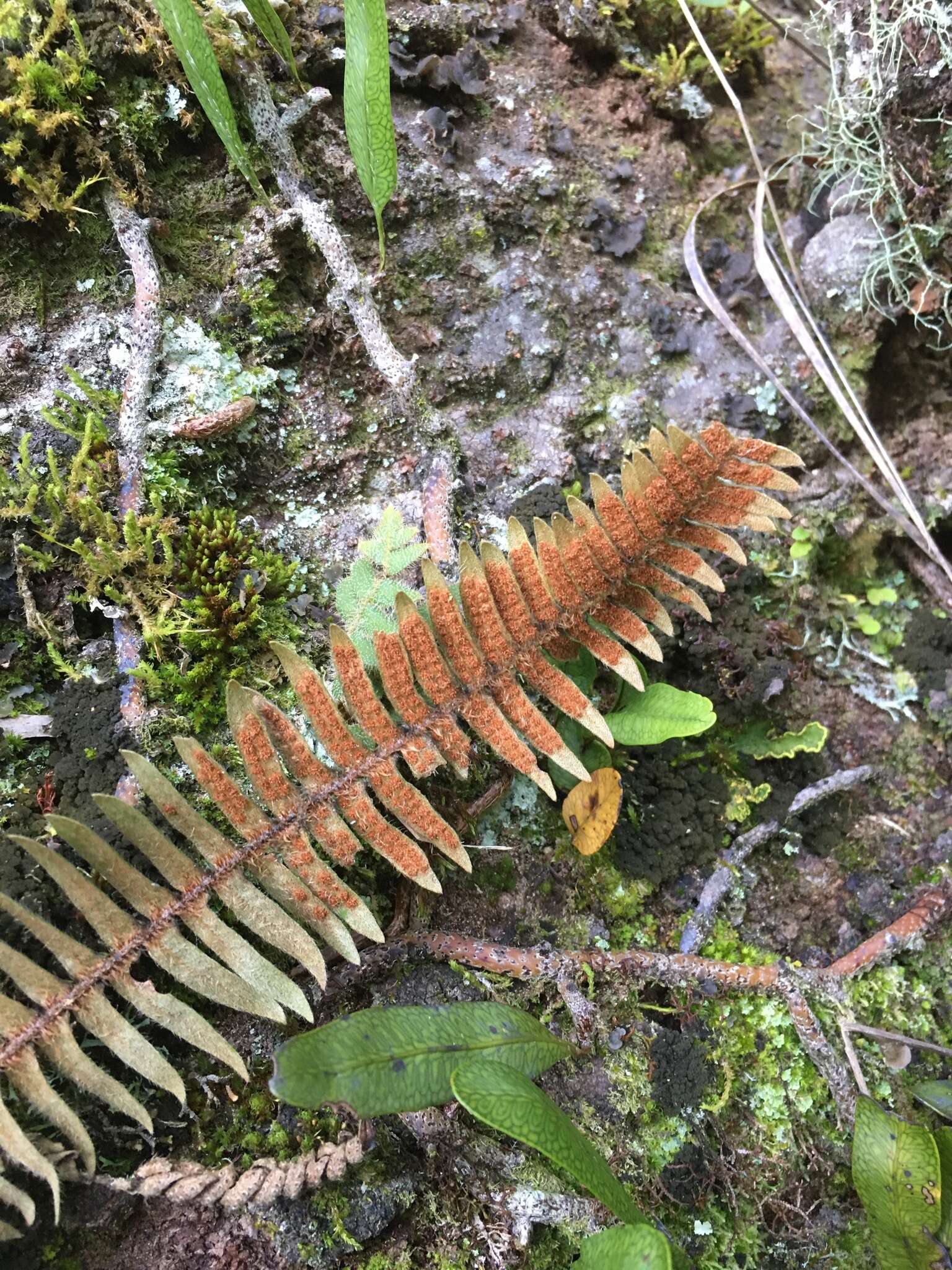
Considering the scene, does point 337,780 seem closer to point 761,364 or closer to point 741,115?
point 761,364

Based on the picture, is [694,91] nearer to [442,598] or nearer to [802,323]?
[802,323]

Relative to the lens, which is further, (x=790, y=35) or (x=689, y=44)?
(x=790, y=35)

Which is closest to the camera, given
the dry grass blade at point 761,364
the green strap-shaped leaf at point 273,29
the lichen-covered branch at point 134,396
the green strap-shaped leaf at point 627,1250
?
the green strap-shaped leaf at point 627,1250

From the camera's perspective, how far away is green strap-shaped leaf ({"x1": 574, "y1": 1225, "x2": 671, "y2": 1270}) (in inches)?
64.9

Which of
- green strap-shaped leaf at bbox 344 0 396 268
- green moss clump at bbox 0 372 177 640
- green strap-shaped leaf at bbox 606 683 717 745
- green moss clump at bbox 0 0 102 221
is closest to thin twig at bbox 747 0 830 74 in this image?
green strap-shaped leaf at bbox 344 0 396 268

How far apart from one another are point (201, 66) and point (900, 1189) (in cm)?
348

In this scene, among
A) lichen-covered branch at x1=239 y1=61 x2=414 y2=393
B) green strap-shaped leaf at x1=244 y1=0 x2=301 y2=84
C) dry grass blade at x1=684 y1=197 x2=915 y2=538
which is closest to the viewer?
green strap-shaped leaf at x1=244 y1=0 x2=301 y2=84

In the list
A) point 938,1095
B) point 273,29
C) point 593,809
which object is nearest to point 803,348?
point 593,809

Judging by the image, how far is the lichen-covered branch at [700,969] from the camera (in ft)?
7.27

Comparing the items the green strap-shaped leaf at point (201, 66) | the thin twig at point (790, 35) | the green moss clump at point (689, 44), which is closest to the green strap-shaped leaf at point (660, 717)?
the green strap-shaped leaf at point (201, 66)

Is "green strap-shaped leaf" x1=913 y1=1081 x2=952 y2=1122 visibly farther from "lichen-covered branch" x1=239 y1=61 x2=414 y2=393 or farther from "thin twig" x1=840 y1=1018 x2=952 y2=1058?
"lichen-covered branch" x1=239 y1=61 x2=414 y2=393

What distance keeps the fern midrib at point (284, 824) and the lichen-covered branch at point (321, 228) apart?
97 cm

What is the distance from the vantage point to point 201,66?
2285 millimetres

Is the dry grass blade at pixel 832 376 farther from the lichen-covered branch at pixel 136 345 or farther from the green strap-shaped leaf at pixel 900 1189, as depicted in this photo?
the lichen-covered branch at pixel 136 345
